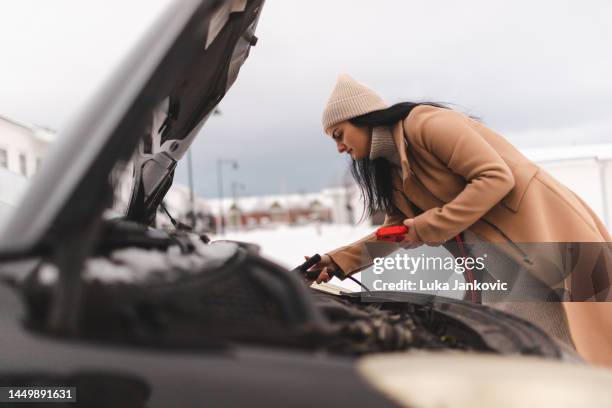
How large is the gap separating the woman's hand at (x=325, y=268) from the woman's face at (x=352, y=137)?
1.45 feet

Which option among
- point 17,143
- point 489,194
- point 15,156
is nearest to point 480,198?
point 489,194

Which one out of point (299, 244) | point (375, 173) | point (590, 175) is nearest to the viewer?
point (375, 173)

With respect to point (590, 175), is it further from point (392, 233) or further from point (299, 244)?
point (392, 233)

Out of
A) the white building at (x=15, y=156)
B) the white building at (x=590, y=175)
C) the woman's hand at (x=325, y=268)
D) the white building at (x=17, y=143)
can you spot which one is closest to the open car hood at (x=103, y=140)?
the white building at (x=15, y=156)

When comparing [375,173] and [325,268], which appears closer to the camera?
[325,268]

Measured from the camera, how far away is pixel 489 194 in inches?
65.2

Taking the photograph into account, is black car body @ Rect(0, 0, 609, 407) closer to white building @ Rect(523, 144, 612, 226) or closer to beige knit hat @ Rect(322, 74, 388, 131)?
beige knit hat @ Rect(322, 74, 388, 131)

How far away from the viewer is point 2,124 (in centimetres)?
204

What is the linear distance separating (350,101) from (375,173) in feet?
1.33

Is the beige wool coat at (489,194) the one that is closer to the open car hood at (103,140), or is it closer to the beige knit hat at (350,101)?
the beige knit hat at (350,101)

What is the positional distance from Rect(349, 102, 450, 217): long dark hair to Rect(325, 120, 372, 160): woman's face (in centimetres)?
2

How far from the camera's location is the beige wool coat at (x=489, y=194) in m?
1.68

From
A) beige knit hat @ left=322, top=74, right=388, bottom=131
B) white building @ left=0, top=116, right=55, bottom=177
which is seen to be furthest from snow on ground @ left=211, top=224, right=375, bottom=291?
white building @ left=0, top=116, right=55, bottom=177

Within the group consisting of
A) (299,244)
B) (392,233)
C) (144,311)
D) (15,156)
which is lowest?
(144,311)
